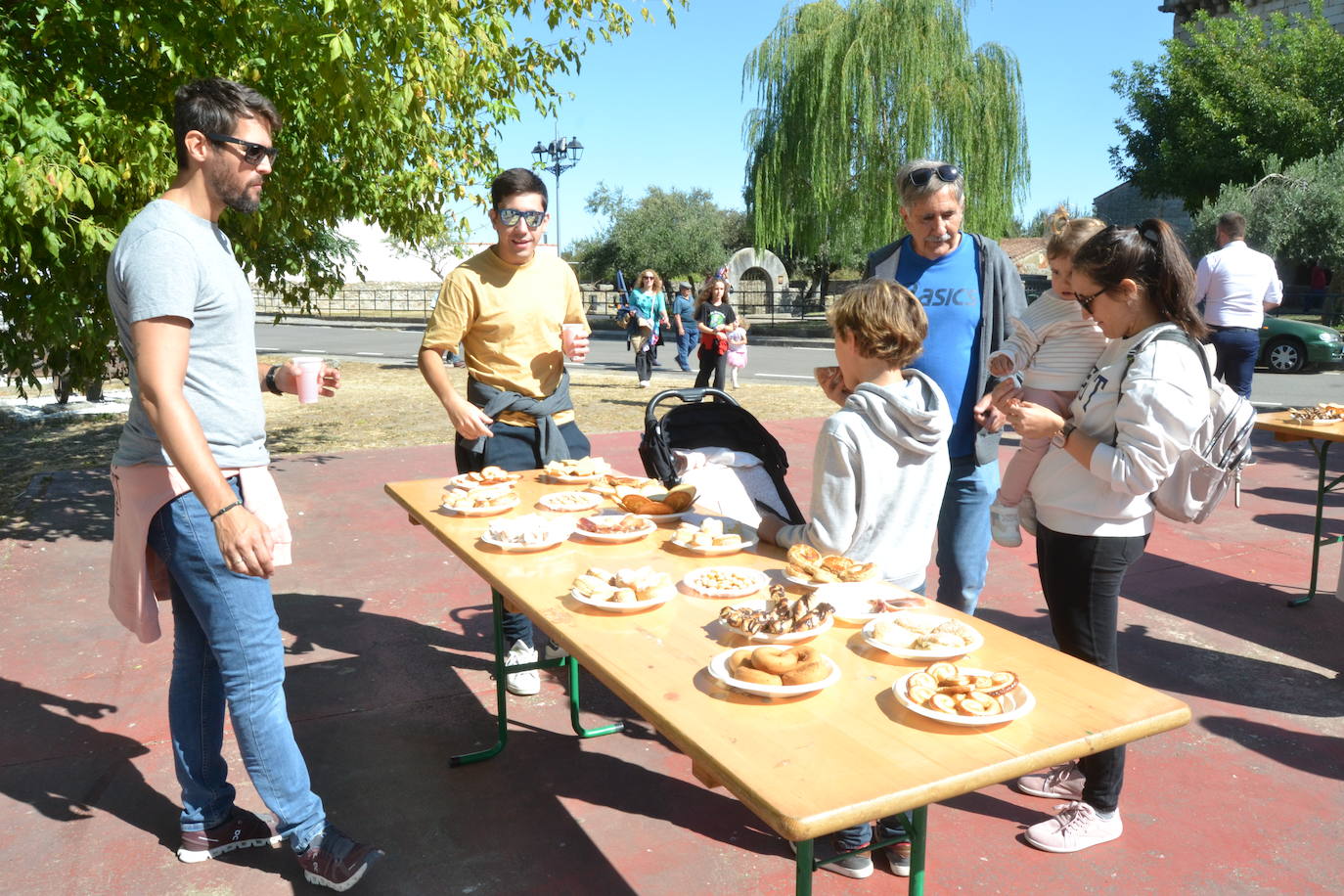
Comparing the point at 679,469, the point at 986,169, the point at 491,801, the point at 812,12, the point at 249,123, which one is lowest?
the point at 491,801

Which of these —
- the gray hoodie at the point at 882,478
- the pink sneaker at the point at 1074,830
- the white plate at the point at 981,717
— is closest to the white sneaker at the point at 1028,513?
the gray hoodie at the point at 882,478

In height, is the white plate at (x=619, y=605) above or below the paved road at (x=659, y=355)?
above

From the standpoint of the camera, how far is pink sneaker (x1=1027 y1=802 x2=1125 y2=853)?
2875 mm

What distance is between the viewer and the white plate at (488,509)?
3.29m

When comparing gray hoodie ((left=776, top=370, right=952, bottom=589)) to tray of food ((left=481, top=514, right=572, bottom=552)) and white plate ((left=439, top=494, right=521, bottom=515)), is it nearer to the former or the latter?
tray of food ((left=481, top=514, right=572, bottom=552))

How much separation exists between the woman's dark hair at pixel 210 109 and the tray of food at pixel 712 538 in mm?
1612

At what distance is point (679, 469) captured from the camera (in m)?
3.54

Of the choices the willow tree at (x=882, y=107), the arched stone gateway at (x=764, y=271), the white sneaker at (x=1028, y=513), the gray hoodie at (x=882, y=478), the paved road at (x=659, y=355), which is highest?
the willow tree at (x=882, y=107)

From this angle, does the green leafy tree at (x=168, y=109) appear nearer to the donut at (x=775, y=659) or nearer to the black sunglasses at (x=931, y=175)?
the black sunglasses at (x=931, y=175)

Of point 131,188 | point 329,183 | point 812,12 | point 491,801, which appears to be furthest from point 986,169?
point 491,801

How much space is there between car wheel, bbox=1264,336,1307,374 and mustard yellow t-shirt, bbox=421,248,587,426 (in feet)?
56.8

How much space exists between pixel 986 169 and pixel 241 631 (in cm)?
2399

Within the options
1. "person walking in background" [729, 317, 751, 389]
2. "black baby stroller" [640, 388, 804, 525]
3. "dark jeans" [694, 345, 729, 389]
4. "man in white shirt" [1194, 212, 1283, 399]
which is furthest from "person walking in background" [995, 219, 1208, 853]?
"person walking in background" [729, 317, 751, 389]

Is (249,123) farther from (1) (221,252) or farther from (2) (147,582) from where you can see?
(2) (147,582)
